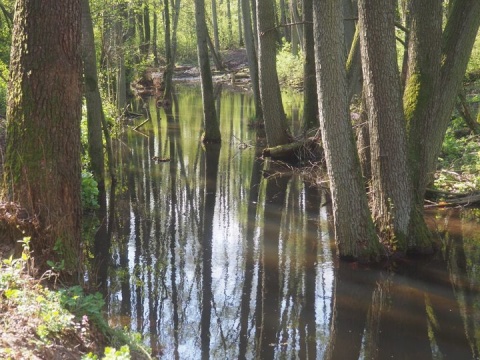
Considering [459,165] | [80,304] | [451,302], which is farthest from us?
[459,165]

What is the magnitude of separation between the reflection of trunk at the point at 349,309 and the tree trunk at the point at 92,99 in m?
6.04

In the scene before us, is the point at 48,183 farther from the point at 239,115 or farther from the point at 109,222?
the point at 239,115

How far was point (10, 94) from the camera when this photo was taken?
5086mm

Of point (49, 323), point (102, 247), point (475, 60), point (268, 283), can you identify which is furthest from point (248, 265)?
point (475, 60)

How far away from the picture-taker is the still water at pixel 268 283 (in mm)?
5918

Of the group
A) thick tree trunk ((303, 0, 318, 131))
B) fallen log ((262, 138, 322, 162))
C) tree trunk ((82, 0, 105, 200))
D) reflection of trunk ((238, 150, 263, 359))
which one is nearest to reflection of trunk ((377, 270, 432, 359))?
reflection of trunk ((238, 150, 263, 359))

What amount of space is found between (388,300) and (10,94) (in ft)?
16.2

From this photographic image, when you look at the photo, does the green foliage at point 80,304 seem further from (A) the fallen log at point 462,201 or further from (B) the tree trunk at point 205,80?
(B) the tree trunk at point 205,80

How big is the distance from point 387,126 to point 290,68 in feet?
84.5

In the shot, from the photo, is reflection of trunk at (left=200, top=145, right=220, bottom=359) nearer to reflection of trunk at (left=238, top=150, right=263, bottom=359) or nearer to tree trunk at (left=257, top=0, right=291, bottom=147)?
reflection of trunk at (left=238, top=150, right=263, bottom=359)

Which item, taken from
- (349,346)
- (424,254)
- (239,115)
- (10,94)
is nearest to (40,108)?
(10,94)

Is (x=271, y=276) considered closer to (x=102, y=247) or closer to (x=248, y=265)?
(x=248, y=265)

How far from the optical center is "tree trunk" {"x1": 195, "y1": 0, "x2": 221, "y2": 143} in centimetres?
1716

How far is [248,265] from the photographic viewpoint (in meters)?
7.99
